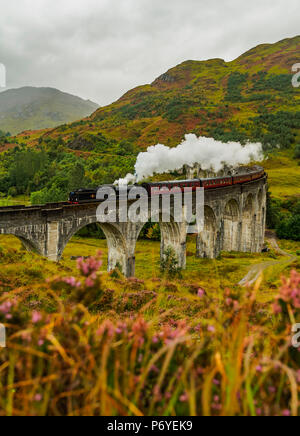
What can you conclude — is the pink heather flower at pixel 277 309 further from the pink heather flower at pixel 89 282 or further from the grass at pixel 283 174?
the grass at pixel 283 174

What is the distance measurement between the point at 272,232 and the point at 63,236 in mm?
47274

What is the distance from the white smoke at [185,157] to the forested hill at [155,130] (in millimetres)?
26563

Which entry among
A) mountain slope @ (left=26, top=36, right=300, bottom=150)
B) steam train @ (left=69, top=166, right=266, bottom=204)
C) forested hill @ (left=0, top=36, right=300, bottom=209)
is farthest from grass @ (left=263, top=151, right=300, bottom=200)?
steam train @ (left=69, top=166, right=266, bottom=204)

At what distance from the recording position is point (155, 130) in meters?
114

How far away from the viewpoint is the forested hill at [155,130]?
76312 millimetres

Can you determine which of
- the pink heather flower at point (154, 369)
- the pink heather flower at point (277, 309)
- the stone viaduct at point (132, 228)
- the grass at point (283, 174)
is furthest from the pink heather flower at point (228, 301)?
the grass at point (283, 174)

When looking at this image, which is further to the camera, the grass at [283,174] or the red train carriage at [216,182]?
the grass at [283,174]

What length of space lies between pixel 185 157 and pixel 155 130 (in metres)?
77.8

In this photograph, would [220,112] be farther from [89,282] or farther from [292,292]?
[89,282]

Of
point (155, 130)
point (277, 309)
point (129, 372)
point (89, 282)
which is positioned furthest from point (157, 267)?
point (155, 130)

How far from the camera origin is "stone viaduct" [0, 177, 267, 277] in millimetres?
18142
